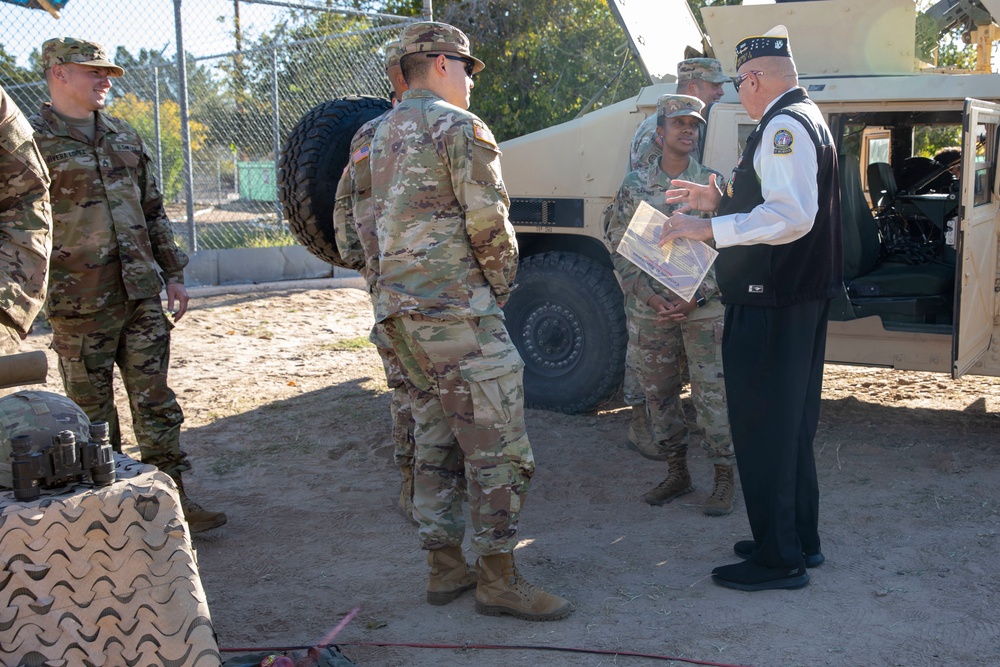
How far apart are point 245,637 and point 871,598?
2.14 m

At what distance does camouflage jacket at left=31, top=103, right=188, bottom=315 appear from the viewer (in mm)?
3803

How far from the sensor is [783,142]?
315 cm

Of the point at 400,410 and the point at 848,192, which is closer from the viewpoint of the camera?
the point at 400,410

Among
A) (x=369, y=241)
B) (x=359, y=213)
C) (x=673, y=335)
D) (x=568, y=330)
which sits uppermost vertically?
(x=359, y=213)

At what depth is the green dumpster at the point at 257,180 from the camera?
407 inches

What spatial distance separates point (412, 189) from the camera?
3.08 m

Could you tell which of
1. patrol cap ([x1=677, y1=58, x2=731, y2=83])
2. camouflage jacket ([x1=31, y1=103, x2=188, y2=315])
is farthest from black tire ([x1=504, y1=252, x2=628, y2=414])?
camouflage jacket ([x1=31, y1=103, x2=188, y2=315])

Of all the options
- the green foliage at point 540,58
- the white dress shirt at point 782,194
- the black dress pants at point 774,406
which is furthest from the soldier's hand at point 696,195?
the green foliage at point 540,58

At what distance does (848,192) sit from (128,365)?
3825mm

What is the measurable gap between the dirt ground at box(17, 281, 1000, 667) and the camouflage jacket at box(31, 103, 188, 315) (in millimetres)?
1123

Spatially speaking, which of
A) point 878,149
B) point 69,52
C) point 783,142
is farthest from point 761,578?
point 878,149

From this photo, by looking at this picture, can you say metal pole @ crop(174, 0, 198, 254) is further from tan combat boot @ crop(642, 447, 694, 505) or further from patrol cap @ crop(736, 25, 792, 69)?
patrol cap @ crop(736, 25, 792, 69)

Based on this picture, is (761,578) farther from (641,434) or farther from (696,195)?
(641,434)

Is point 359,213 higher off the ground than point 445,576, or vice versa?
point 359,213
